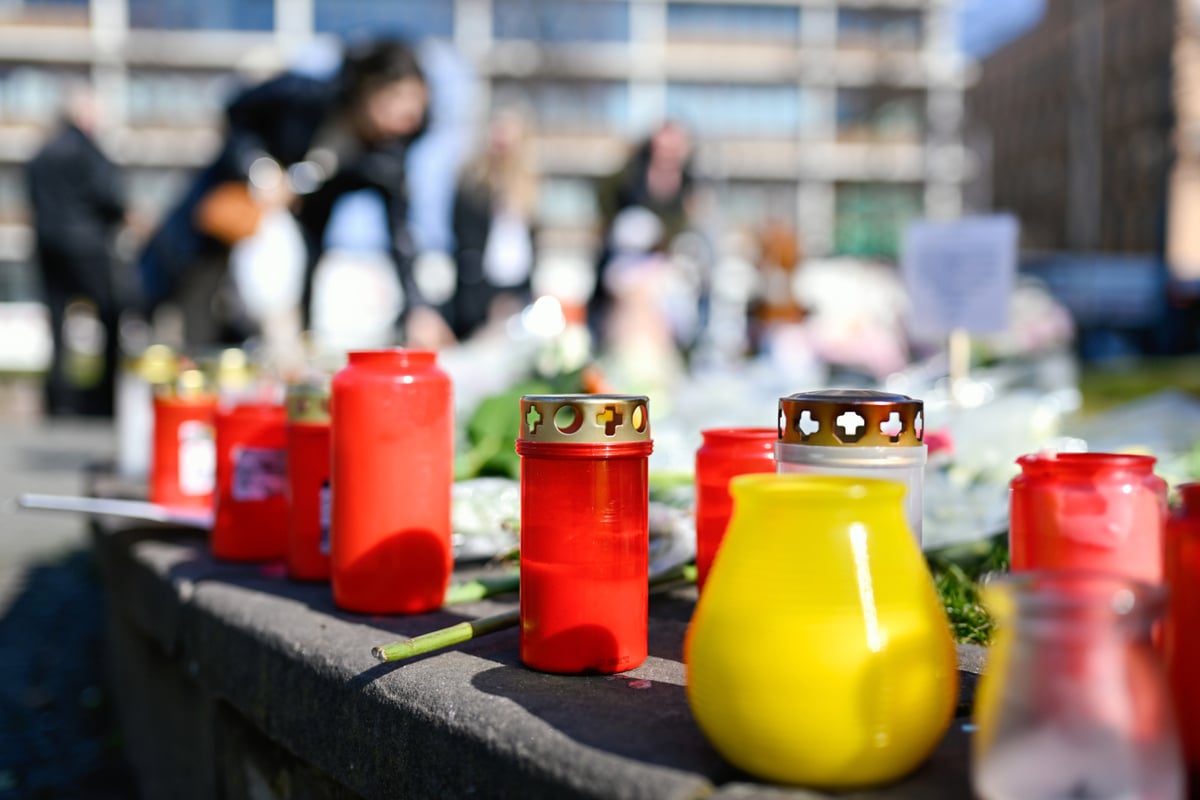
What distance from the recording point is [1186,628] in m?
0.90

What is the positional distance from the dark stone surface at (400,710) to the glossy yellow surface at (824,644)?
4cm

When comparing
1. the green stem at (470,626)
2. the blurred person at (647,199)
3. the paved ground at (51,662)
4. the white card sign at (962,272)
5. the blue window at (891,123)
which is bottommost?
the paved ground at (51,662)

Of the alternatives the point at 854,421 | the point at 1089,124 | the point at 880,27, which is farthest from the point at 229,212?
the point at 1089,124

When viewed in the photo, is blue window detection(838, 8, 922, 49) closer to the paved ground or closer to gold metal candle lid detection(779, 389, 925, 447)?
the paved ground

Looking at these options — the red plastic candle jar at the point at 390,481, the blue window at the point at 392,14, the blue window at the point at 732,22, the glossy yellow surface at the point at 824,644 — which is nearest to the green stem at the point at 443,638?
the red plastic candle jar at the point at 390,481

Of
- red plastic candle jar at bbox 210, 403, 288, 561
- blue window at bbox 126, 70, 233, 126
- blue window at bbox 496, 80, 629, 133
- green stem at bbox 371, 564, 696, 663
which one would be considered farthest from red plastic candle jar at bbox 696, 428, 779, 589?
blue window at bbox 126, 70, 233, 126

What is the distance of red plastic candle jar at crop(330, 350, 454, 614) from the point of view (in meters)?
1.52

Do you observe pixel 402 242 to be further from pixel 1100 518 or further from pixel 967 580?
pixel 1100 518

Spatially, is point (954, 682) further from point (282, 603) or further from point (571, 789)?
point (282, 603)

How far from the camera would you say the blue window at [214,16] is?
42.7 meters

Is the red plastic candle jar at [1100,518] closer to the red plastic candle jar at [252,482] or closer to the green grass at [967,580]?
the green grass at [967,580]

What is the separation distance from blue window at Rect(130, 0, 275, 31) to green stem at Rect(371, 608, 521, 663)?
45816mm

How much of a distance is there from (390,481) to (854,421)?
0.64 meters

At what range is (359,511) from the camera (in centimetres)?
153
